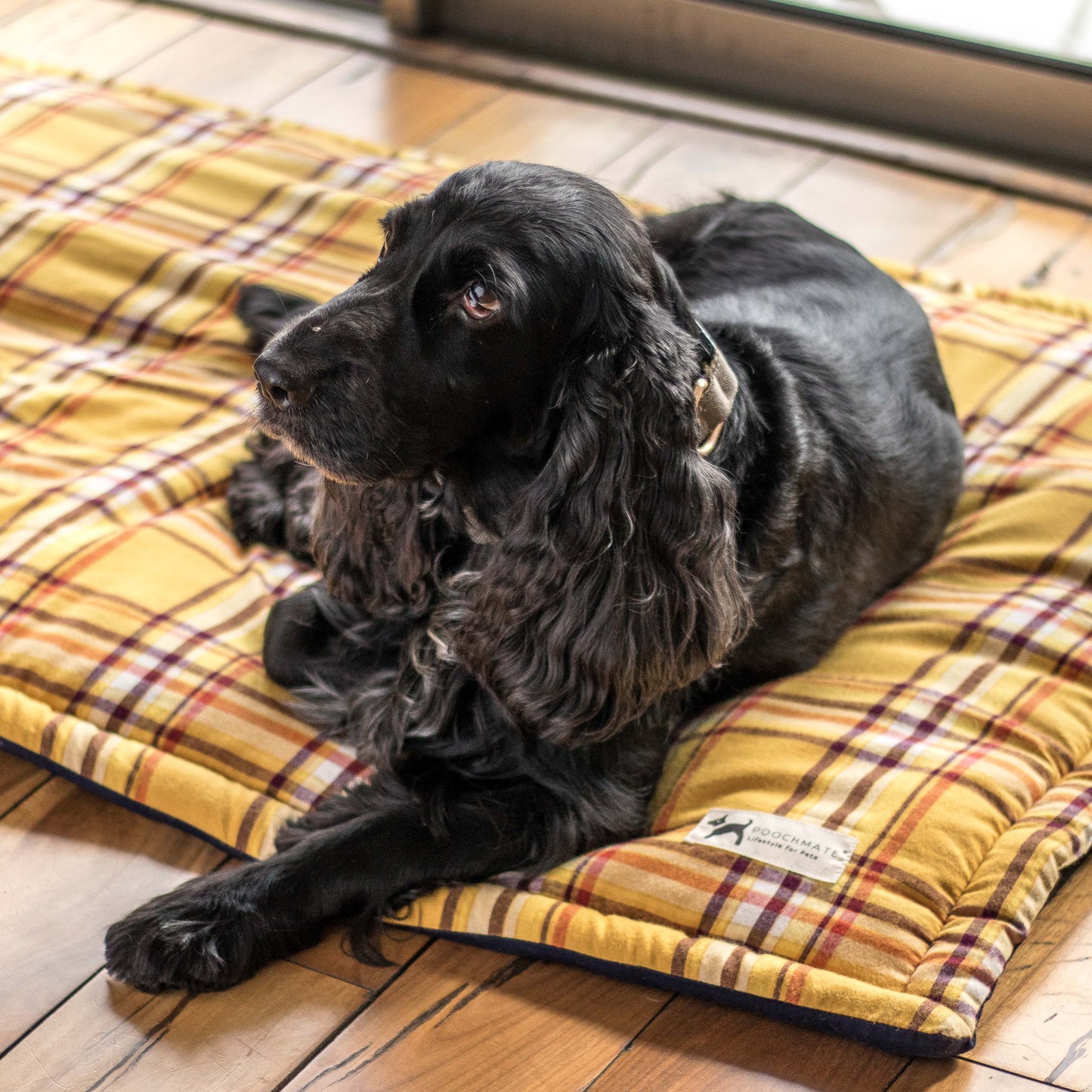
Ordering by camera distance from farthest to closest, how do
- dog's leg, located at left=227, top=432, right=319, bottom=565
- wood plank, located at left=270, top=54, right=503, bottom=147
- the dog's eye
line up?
1. wood plank, located at left=270, top=54, right=503, bottom=147
2. dog's leg, located at left=227, top=432, right=319, bottom=565
3. the dog's eye

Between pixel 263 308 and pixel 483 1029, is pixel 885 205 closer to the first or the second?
pixel 263 308

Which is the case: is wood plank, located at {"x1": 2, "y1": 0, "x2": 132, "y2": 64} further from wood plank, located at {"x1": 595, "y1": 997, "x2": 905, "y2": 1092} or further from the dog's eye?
wood plank, located at {"x1": 595, "y1": 997, "x2": 905, "y2": 1092}

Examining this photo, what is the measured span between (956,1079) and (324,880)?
2.74 ft

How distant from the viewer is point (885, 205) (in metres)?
3.84

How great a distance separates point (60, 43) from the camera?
4.43 meters

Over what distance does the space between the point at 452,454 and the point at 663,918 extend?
0.68 meters

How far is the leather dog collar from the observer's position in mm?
1803

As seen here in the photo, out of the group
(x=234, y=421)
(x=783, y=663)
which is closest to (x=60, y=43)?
(x=234, y=421)

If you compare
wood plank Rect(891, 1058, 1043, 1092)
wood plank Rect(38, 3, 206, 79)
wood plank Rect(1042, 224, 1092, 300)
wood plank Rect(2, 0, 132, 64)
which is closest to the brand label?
wood plank Rect(891, 1058, 1043, 1092)

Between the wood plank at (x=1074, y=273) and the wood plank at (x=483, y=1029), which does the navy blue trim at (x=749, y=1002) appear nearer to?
the wood plank at (x=483, y=1029)

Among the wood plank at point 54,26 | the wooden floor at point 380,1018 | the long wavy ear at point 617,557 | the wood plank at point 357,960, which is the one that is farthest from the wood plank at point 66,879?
the wood plank at point 54,26

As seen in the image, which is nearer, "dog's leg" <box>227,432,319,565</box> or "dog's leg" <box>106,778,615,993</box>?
"dog's leg" <box>106,778,615,993</box>

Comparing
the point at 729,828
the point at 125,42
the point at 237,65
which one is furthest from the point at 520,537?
the point at 125,42

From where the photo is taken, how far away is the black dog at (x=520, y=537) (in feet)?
5.54
